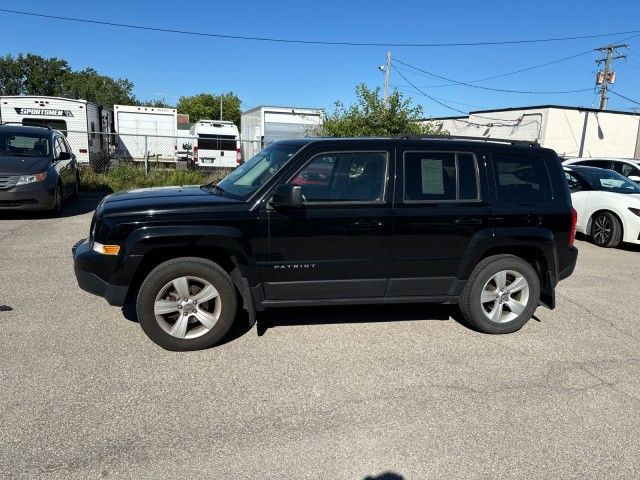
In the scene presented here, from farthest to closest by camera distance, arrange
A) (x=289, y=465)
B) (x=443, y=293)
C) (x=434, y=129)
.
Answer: (x=434, y=129), (x=443, y=293), (x=289, y=465)

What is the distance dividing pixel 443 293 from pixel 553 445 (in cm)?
183

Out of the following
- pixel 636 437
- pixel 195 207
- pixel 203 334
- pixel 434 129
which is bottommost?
pixel 636 437

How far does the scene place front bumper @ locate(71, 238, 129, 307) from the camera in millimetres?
4082

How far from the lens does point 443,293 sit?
4.72 meters

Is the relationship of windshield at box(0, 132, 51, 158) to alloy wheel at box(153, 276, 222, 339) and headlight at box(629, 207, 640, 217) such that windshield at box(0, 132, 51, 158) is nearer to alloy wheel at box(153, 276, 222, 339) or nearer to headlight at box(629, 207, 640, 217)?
alloy wheel at box(153, 276, 222, 339)

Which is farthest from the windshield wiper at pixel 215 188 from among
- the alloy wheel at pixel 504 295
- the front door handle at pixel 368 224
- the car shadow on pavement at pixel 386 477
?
the car shadow on pavement at pixel 386 477

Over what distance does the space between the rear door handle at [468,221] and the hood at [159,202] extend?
198 centimetres

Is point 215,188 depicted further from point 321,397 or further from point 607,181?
point 607,181

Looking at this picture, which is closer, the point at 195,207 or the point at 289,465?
the point at 289,465

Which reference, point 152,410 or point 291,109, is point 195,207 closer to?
point 152,410

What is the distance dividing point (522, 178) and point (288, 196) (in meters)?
2.35

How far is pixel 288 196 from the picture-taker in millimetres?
4043

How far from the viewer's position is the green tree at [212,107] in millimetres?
88000

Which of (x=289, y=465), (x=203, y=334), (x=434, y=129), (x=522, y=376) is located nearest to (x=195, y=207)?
(x=203, y=334)
